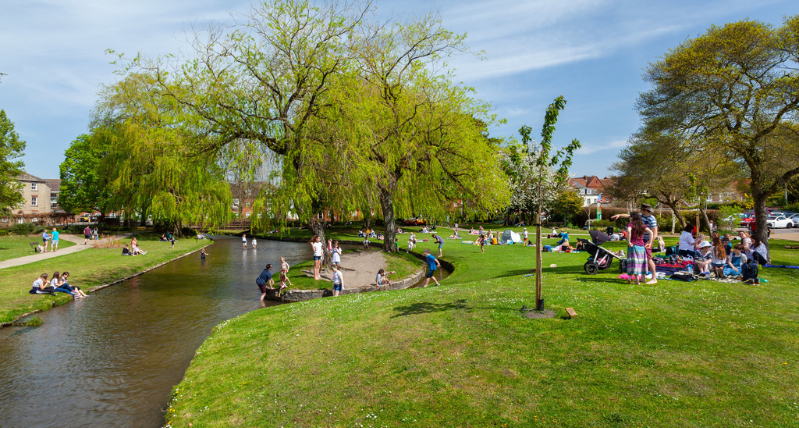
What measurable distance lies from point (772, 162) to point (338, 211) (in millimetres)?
21358

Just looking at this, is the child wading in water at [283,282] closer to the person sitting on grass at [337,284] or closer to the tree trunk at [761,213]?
the person sitting on grass at [337,284]

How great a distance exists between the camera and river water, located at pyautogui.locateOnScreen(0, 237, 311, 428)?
8.49 meters

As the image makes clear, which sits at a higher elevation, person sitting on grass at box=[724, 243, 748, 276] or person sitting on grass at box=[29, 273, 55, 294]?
person sitting on grass at box=[724, 243, 748, 276]

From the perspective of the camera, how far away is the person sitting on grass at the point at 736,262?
12773 mm

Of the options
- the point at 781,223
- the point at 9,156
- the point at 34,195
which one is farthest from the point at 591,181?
the point at 34,195

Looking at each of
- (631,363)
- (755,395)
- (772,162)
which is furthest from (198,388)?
(772,162)

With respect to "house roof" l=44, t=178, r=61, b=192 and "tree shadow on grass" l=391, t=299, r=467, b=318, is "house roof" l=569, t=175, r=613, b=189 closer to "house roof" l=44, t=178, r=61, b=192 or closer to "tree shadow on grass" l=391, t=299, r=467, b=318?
"tree shadow on grass" l=391, t=299, r=467, b=318

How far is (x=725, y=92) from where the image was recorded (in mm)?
22469

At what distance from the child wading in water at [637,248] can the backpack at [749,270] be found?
305cm

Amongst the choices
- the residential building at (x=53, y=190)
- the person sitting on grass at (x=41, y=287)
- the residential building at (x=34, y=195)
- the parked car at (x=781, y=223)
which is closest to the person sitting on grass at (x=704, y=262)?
the person sitting on grass at (x=41, y=287)

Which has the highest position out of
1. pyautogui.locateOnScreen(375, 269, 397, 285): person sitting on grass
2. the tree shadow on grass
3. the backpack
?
the backpack

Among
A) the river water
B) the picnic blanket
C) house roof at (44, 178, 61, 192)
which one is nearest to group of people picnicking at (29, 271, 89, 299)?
the river water

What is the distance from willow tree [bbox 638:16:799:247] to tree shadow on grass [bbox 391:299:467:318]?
16.8 m

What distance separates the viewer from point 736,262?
43.0 ft
